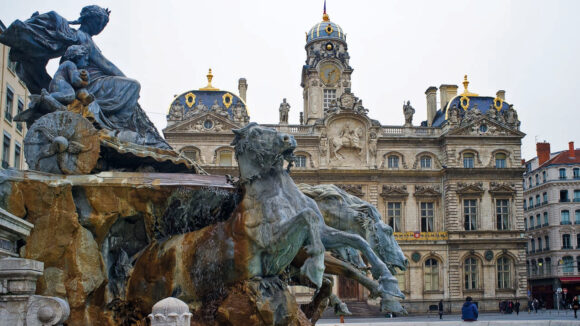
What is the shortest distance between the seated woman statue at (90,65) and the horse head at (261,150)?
88.1 inches

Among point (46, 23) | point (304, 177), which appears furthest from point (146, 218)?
point (304, 177)

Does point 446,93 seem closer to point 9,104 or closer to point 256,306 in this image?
point 9,104

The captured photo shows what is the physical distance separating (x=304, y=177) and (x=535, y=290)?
100ft

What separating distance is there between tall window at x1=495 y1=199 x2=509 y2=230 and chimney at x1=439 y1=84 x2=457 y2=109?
1002 centimetres

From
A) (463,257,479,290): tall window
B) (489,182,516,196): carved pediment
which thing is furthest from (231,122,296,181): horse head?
(489,182,516,196): carved pediment

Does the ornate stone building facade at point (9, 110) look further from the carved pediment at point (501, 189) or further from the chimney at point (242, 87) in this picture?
the carved pediment at point (501, 189)

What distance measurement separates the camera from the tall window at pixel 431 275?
43688 millimetres

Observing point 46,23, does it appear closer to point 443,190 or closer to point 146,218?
point 146,218

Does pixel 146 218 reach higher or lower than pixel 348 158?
lower

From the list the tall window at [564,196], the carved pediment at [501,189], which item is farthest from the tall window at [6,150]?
the tall window at [564,196]

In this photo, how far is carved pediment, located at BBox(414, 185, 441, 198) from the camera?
4488 centimetres

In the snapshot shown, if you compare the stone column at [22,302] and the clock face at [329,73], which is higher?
the clock face at [329,73]

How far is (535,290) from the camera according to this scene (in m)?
60.6

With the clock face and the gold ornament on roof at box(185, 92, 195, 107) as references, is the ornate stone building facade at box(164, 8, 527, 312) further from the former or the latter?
the clock face
